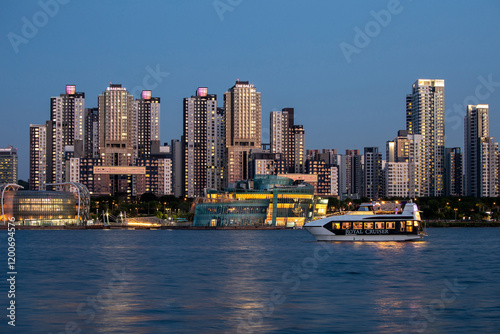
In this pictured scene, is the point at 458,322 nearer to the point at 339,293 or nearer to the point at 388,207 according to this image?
the point at 339,293

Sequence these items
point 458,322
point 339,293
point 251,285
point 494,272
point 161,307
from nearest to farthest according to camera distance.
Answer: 1. point 458,322
2. point 161,307
3. point 339,293
4. point 251,285
5. point 494,272

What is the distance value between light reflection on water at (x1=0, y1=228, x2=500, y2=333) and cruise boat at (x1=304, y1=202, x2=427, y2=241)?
44.6 ft

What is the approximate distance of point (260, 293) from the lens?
4578 cm

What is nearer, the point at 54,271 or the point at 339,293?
the point at 339,293

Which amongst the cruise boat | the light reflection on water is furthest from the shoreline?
the light reflection on water

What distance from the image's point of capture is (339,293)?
46.0m

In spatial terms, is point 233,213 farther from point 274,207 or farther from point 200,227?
point 274,207

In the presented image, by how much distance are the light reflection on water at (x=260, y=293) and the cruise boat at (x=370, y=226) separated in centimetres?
1361

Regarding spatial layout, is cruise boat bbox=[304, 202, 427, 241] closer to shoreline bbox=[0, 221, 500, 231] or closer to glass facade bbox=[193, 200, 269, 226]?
shoreline bbox=[0, 221, 500, 231]

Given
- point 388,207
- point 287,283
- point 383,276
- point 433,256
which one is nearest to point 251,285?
point 287,283

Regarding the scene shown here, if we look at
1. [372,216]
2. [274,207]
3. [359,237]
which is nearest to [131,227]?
[274,207]

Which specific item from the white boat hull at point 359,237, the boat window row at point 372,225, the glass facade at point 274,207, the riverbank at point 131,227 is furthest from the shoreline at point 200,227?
the boat window row at point 372,225

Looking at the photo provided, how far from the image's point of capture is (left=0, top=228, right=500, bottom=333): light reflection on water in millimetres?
34094

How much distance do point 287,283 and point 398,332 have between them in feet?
66.0
